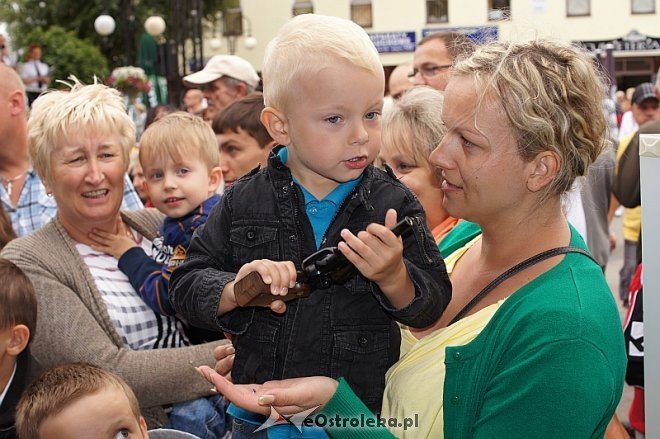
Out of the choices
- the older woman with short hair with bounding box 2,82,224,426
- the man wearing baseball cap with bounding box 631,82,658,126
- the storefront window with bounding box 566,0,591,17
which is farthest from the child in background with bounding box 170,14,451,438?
the storefront window with bounding box 566,0,591,17

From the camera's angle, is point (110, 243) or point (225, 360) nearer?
point (225, 360)

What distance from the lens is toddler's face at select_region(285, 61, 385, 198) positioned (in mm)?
2133

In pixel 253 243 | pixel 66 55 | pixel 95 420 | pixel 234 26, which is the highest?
pixel 234 26

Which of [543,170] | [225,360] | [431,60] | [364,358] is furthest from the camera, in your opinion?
[431,60]

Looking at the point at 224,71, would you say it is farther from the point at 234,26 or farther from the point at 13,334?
the point at 234,26

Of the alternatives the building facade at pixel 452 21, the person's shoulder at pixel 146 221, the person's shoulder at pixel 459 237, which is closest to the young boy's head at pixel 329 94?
the person's shoulder at pixel 459 237

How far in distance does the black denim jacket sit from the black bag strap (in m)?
0.09

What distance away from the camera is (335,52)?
2.13m

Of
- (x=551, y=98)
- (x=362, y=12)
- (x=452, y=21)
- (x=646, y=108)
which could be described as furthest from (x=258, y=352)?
(x=362, y=12)

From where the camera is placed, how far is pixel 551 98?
200cm

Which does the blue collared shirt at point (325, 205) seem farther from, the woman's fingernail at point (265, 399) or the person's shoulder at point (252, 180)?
the woman's fingernail at point (265, 399)

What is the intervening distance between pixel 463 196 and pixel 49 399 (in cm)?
132

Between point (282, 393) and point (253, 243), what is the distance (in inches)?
17.0

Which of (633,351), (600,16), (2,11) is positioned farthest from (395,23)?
(633,351)
